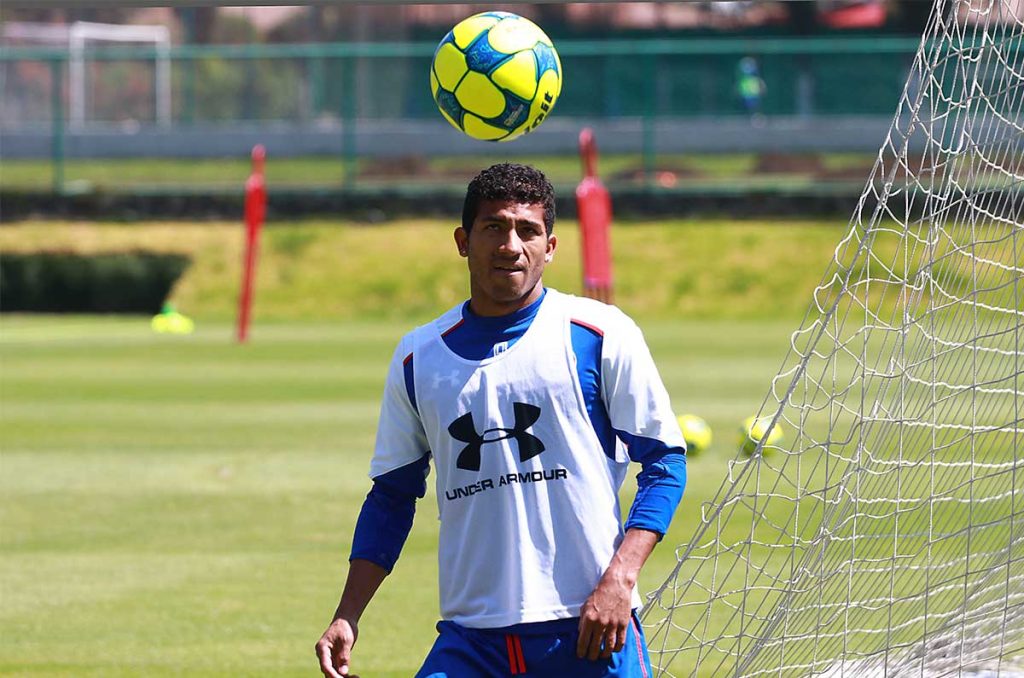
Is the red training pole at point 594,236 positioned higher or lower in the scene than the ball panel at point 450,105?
lower

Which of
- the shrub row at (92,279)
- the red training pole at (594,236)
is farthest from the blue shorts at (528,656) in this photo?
the shrub row at (92,279)

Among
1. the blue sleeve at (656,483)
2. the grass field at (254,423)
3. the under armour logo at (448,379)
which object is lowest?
the grass field at (254,423)

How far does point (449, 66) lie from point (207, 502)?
4.68 meters

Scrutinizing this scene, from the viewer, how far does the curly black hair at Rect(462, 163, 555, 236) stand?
430 cm

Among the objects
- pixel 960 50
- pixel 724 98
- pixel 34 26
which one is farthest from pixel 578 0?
pixel 34 26

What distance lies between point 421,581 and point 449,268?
63.9 ft

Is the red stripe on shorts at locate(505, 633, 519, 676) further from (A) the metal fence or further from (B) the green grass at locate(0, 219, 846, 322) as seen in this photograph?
(A) the metal fence

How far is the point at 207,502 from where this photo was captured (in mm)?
10469

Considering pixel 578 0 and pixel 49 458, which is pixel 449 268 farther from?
pixel 578 0

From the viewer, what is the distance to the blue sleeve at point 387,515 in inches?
175

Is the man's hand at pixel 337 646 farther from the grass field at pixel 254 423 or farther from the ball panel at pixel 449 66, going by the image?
the ball panel at pixel 449 66

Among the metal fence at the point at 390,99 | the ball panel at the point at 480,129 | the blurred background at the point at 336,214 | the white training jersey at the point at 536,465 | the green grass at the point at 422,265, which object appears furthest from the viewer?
the metal fence at the point at 390,99

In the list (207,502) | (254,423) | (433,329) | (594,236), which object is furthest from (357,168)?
(433,329)

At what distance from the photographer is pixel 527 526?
421 centimetres
